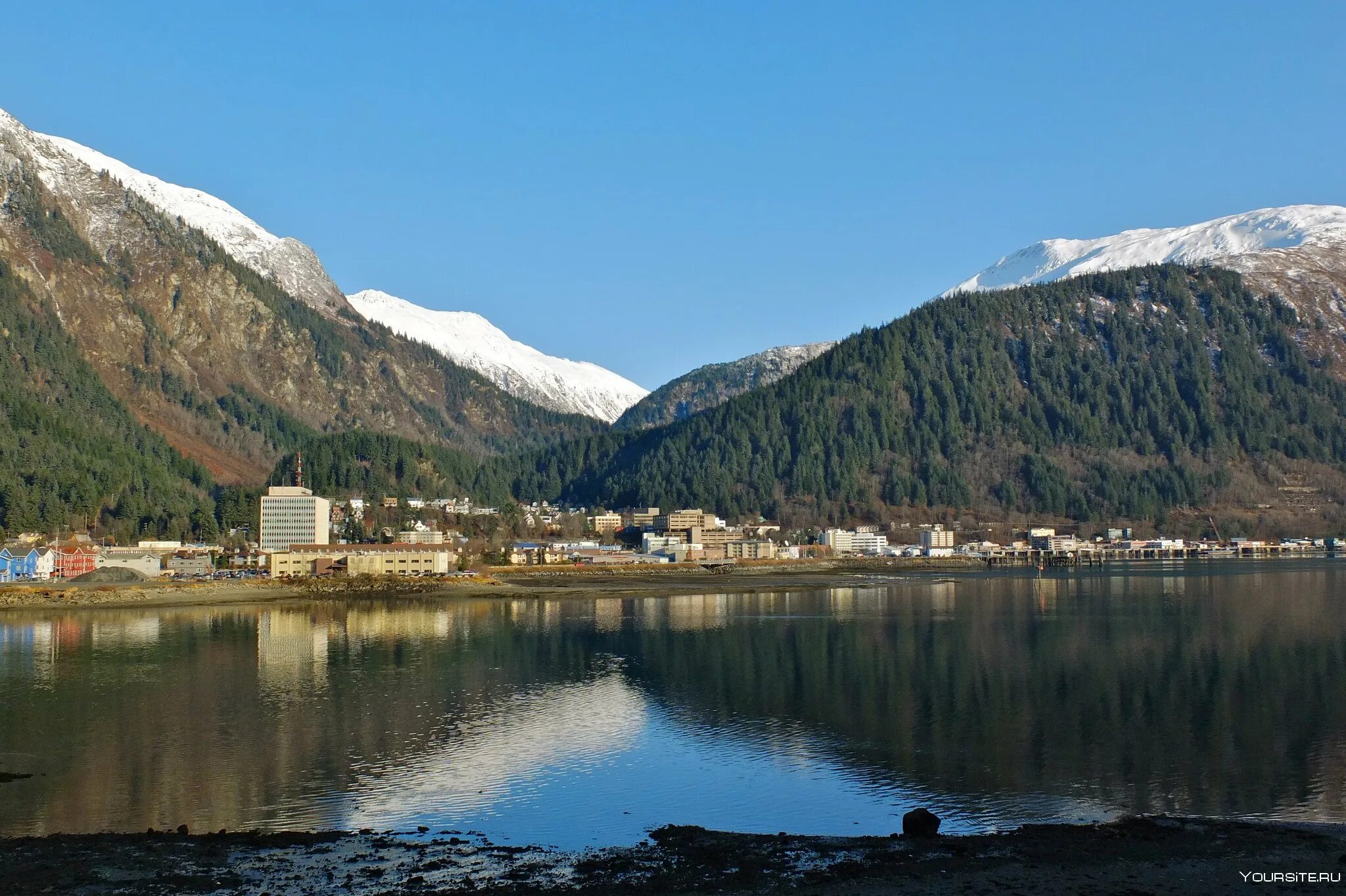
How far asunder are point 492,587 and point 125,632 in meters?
43.3

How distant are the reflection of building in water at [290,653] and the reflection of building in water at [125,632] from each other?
5.27m

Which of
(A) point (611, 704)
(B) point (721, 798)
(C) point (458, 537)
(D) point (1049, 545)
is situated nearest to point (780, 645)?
(A) point (611, 704)

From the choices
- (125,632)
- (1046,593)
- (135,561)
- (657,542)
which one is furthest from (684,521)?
(125,632)

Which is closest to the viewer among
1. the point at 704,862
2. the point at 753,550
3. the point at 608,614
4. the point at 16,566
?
the point at 704,862

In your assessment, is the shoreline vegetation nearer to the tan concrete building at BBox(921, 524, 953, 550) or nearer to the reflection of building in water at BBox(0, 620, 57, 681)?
the reflection of building in water at BBox(0, 620, 57, 681)

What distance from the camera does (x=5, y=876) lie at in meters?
20.2

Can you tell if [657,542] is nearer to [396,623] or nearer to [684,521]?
[684,521]

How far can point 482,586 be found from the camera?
347ft

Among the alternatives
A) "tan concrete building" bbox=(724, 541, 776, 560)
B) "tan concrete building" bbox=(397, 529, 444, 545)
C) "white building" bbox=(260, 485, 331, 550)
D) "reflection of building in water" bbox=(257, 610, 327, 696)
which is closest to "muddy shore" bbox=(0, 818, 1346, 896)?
"reflection of building in water" bbox=(257, 610, 327, 696)

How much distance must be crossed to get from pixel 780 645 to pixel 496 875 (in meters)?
37.3

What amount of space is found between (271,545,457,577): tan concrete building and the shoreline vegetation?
4218mm

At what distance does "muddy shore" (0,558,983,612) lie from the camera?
87312 mm

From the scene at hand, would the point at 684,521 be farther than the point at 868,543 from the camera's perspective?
Yes

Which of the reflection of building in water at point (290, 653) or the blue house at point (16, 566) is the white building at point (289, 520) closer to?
the blue house at point (16, 566)
